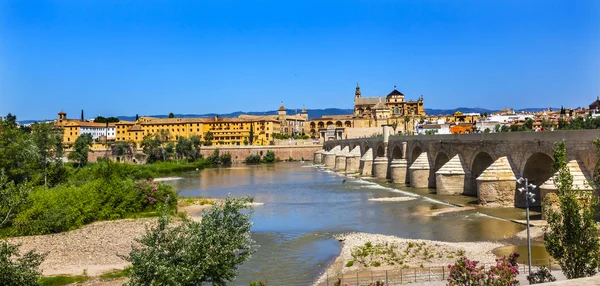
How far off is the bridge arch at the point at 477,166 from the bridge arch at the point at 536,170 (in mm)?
5046

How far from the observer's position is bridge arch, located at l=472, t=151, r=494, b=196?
33.4m

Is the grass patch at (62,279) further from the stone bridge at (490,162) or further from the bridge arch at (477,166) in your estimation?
the bridge arch at (477,166)

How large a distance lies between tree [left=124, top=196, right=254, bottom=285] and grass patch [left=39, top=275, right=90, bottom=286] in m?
7.20

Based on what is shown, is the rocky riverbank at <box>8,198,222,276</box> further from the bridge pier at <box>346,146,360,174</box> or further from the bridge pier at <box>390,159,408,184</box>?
the bridge pier at <box>346,146,360,174</box>

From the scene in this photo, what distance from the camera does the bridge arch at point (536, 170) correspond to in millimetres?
27344

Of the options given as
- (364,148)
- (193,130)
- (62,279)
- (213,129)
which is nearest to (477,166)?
(62,279)

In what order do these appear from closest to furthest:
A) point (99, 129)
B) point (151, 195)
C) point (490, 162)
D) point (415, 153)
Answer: point (151, 195) → point (490, 162) → point (415, 153) → point (99, 129)

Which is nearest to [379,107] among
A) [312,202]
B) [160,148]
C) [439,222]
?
[160,148]

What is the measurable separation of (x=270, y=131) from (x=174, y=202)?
9082 cm

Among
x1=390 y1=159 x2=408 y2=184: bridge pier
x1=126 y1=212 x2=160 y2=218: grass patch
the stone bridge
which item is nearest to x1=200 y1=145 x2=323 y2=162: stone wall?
the stone bridge

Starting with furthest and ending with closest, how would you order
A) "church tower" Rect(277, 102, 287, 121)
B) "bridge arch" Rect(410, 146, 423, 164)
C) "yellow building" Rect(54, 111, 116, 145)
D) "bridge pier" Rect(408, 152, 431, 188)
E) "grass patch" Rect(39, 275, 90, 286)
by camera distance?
"church tower" Rect(277, 102, 287, 121), "yellow building" Rect(54, 111, 116, 145), "bridge arch" Rect(410, 146, 423, 164), "bridge pier" Rect(408, 152, 431, 188), "grass patch" Rect(39, 275, 90, 286)

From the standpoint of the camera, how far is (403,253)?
1784 cm

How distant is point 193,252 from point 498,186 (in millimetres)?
21268

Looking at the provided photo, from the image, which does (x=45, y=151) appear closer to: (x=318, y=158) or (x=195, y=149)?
(x=195, y=149)
